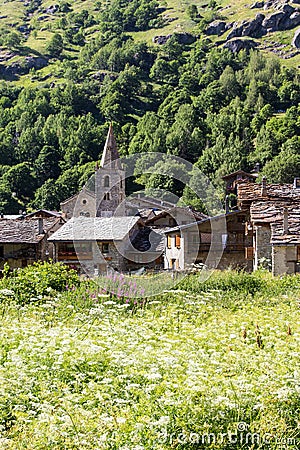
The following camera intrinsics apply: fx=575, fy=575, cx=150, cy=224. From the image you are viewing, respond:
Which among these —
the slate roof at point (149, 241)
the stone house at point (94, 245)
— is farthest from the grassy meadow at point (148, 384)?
the slate roof at point (149, 241)

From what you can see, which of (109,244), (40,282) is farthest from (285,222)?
(109,244)

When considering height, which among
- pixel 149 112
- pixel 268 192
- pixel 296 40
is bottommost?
pixel 268 192

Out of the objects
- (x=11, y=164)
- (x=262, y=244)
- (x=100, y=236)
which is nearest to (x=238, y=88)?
(x=11, y=164)

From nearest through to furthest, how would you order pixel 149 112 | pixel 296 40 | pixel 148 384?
pixel 148 384 < pixel 149 112 < pixel 296 40

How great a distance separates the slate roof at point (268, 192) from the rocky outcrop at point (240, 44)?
16166 centimetres

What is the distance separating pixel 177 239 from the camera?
3678cm

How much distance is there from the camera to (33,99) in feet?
536

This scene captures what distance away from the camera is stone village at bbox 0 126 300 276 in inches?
944

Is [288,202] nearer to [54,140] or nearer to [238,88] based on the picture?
Answer: [54,140]

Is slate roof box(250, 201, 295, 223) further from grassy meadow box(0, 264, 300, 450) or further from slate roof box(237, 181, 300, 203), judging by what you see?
grassy meadow box(0, 264, 300, 450)

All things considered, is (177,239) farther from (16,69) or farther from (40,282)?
(16,69)

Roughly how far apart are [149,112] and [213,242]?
385 ft

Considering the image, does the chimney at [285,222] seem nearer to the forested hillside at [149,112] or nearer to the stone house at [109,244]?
the stone house at [109,244]

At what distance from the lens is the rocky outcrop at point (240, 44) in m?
183
